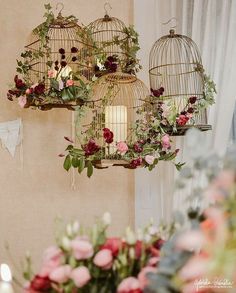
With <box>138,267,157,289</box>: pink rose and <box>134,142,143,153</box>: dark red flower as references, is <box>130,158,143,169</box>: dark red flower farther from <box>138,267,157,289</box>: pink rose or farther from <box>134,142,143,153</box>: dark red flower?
<box>138,267,157,289</box>: pink rose

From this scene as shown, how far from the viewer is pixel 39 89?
2531 mm

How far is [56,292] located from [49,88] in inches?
66.9

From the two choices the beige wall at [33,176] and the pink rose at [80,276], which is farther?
the beige wall at [33,176]

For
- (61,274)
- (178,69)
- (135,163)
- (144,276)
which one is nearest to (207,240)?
(144,276)

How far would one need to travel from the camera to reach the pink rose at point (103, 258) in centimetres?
95

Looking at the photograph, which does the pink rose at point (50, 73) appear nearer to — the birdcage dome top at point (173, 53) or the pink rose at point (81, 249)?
the birdcage dome top at point (173, 53)

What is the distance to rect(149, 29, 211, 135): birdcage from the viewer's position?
9.10 feet

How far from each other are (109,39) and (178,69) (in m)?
0.46

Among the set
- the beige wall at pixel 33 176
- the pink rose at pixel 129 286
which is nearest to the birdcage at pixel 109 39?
the beige wall at pixel 33 176

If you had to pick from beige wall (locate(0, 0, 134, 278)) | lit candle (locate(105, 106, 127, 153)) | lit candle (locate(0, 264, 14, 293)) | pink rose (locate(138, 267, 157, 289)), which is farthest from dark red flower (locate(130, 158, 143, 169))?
pink rose (locate(138, 267, 157, 289))

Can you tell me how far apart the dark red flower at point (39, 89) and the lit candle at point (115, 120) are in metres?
0.34

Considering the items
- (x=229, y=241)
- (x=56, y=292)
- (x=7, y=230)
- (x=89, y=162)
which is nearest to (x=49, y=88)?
(x=89, y=162)

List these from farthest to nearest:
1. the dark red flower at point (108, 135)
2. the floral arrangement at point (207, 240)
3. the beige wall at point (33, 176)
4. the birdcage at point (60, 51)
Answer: the beige wall at point (33, 176)
the birdcage at point (60, 51)
the dark red flower at point (108, 135)
the floral arrangement at point (207, 240)

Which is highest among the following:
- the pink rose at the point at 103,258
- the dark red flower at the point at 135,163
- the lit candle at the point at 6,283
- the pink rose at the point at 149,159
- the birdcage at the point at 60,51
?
the birdcage at the point at 60,51
